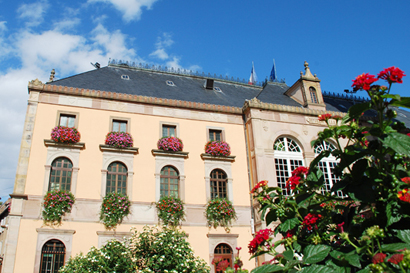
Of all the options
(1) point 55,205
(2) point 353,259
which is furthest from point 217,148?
(2) point 353,259

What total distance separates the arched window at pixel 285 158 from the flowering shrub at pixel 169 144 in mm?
5261

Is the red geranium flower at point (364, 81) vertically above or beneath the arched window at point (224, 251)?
above

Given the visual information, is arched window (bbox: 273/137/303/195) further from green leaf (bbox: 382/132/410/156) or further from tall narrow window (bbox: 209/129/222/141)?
green leaf (bbox: 382/132/410/156)

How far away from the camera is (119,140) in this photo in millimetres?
16125

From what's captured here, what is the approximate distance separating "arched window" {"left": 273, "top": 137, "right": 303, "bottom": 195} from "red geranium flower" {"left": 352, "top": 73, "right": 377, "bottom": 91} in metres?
13.3

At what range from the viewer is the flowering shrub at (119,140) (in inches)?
631

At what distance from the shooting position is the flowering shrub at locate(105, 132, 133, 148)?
16031 millimetres

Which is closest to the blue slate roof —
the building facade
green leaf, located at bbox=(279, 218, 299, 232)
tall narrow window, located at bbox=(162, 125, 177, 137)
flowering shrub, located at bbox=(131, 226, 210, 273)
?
the building facade

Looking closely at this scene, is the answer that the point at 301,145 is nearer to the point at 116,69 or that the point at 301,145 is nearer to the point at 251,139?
the point at 251,139

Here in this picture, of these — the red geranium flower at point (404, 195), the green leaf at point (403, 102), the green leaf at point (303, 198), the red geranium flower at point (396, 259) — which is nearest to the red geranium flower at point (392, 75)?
the green leaf at point (403, 102)

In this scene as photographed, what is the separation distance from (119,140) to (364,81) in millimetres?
13100

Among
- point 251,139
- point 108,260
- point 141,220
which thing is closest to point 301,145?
point 251,139

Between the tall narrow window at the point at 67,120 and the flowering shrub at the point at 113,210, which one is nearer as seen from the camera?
the flowering shrub at the point at 113,210

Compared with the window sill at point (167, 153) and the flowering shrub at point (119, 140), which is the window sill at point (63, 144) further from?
the window sill at point (167, 153)
